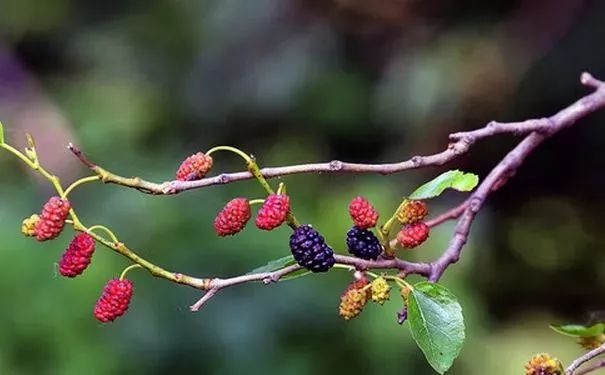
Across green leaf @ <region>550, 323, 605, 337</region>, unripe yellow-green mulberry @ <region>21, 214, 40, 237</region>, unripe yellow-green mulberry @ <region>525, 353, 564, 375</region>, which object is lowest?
green leaf @ <region>550, 323, 605, 337</region>

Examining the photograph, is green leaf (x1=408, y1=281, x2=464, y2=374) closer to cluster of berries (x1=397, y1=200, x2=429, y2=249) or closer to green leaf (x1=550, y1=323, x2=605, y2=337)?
cluster of berries (x1=397, y1=200, x2=429, y2=249)

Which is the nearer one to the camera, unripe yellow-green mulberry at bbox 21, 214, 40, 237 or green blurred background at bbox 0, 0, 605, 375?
unripe yellow-green mulberry at bbox 21, 214, 40, 237

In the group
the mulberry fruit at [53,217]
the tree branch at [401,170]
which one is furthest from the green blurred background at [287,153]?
the mulberry fruit at [53,217]

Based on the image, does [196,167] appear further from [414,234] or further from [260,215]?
[414,234]

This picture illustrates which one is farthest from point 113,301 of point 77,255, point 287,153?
point 287,153

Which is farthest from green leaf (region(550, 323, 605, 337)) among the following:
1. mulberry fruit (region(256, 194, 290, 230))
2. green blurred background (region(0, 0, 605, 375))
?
green blurred background (region(0, 0, 605, 375))

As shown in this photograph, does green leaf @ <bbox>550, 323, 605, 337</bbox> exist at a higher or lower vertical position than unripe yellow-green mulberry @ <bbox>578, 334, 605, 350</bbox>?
higher
